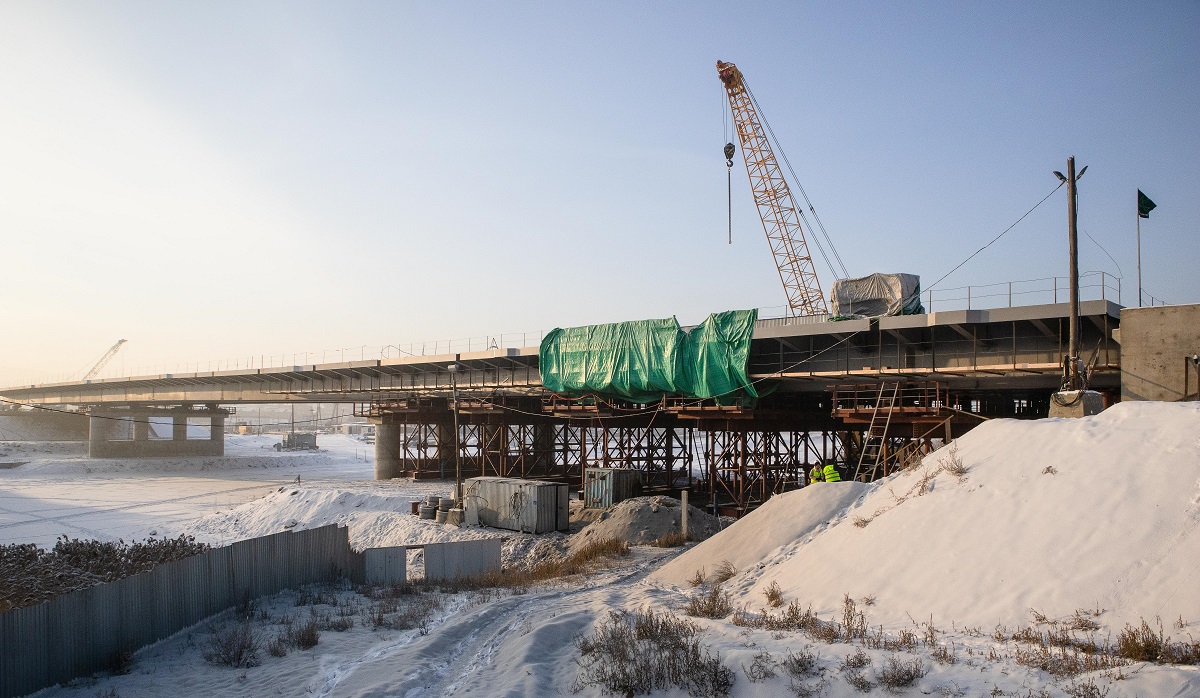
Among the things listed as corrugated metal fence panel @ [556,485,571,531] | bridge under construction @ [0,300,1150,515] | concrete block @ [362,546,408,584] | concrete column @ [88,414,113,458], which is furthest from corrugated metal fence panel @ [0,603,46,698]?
concrete column @ [88,414,113,458]

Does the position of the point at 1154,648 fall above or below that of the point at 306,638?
above

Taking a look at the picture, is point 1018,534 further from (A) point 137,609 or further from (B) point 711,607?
(A) point 137,609

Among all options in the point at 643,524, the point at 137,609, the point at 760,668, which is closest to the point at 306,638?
the point at 137,609

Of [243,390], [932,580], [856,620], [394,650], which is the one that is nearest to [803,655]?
[856,620]

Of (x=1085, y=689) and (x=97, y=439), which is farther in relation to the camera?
(x=97, y=439)

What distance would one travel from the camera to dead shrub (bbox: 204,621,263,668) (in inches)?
424

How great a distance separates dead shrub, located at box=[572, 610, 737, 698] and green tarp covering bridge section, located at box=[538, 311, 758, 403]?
21812 millimetres

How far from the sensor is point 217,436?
8531cm

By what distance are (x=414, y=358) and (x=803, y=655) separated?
1674 inches

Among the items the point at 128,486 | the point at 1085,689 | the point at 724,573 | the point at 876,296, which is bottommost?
the point at 128,486

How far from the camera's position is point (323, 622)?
12.9 m

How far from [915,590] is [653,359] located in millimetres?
23401

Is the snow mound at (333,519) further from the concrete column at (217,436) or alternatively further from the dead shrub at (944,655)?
the concrete column at (217,436)

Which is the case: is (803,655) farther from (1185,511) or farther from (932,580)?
(1185,511)
